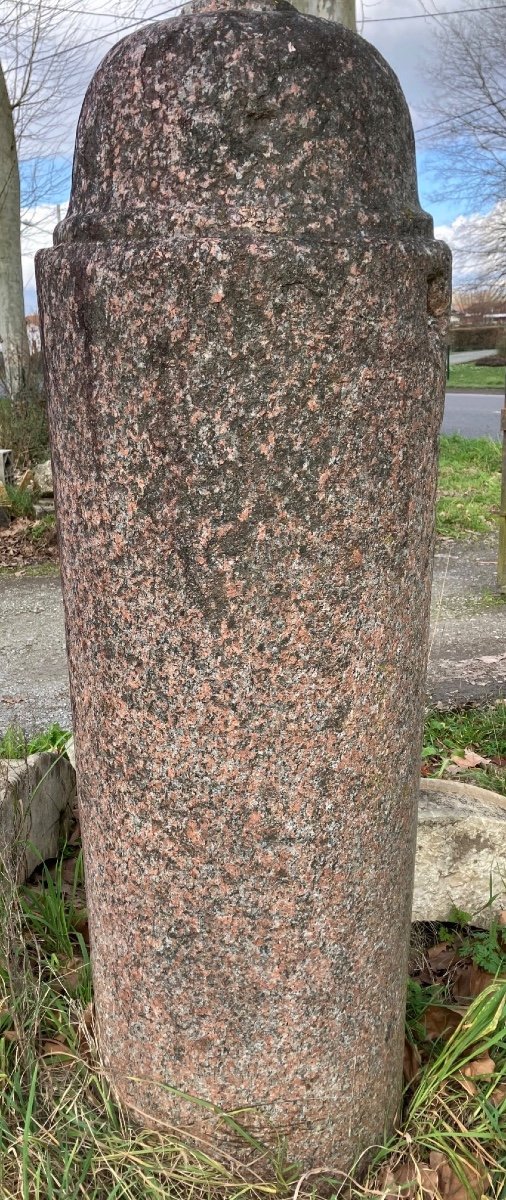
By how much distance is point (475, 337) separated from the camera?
124ft

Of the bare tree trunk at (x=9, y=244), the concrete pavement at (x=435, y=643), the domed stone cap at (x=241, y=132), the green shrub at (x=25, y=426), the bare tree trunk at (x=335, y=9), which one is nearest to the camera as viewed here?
the domed stone cap at (x=241, y=132)

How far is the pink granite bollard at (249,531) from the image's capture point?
1254mm

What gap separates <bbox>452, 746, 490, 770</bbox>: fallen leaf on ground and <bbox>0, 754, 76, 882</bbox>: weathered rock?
1.42 meters

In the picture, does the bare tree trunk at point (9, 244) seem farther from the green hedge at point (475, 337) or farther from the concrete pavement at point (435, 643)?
the green hedge at point (475, 337)

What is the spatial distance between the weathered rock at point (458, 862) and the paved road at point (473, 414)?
12.1 m

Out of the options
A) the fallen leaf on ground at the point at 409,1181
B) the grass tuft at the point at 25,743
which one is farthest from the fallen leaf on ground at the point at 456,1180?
the grass tuft at the point at 25,743

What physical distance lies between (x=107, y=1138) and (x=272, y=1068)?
35 centimetres

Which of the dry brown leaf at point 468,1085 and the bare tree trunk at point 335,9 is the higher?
the bare tree trunk at point 335,9

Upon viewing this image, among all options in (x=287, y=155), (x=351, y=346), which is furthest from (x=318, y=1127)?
(x=287, y=155)

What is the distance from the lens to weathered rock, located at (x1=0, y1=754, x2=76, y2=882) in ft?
6.95

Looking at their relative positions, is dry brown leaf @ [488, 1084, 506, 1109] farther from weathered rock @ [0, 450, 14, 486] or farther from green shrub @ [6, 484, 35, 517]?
weathered rock @ [0, 450, 14, 486]

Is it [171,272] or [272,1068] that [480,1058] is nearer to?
[272,1068]

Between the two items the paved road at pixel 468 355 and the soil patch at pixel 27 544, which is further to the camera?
the paved road at pixel 468 355

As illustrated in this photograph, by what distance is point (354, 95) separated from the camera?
1302 mm
